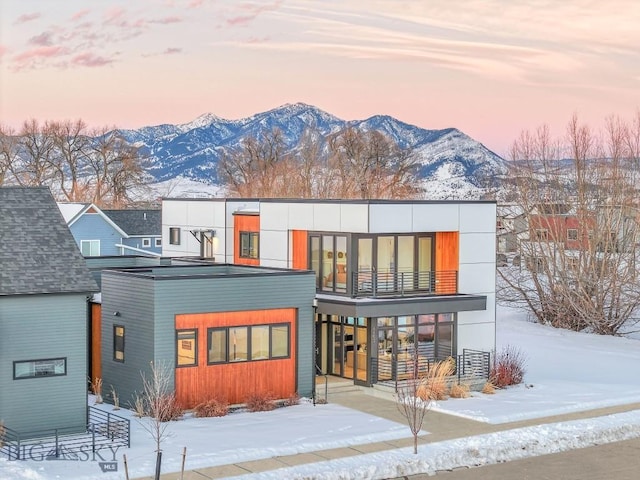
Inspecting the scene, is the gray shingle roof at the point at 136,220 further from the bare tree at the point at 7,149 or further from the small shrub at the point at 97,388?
the small shrub at the point at 97,388

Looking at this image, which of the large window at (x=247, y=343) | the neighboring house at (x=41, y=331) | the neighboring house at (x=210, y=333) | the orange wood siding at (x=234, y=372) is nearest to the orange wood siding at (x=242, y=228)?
the neighboring house at (x=210, y=333)

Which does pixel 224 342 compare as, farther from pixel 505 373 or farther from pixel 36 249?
pixel 505 373

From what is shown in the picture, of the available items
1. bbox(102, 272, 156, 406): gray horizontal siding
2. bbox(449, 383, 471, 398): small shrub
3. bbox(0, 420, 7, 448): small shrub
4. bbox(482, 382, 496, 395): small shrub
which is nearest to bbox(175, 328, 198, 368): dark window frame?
bbox(102, 272, 156, 406): gray horizontal siding

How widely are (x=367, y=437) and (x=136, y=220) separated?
50.0 meters

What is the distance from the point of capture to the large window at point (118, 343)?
2839 centimetres

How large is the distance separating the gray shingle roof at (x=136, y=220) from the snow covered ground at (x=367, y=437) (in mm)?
42030

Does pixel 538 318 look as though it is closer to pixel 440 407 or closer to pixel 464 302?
pixel 464 302

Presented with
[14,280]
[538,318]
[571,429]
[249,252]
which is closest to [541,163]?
[538,318]

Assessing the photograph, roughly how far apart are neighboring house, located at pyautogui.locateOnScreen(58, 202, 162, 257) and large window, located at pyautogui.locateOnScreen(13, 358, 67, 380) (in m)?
39.6

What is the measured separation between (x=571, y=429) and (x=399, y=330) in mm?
7567

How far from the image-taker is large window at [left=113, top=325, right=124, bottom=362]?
28.4m

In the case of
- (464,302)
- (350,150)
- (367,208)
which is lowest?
(464,302)

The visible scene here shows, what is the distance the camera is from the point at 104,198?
113 m

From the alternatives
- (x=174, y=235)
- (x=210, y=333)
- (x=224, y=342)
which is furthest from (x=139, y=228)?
(x=210, y=333)
